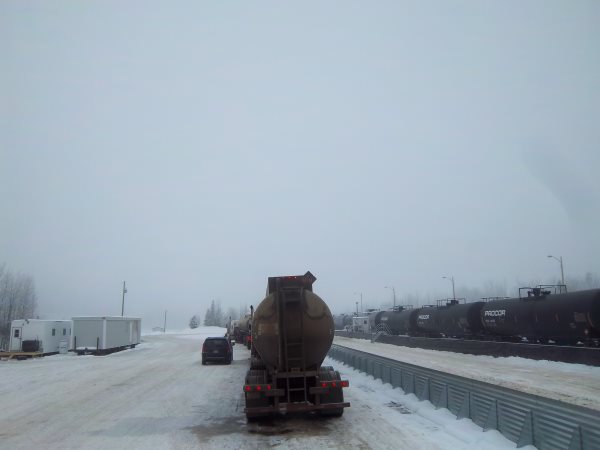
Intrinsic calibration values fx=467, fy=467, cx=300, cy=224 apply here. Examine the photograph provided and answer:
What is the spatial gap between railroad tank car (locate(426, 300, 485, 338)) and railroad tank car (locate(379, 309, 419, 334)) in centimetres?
450

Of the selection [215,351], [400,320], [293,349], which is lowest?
[215,351]

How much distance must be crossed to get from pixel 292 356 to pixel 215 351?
16806 millimetres

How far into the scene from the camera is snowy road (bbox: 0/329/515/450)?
8945 millimetres

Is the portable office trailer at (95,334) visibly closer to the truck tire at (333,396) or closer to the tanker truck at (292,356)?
the tanker truck at (292,356)

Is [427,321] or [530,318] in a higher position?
[530,318]

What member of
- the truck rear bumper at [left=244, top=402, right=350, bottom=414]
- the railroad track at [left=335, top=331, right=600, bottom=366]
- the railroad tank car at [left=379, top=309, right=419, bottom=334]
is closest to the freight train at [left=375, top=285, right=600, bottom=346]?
the railroad track at [left=335, top=331, right=600, bottom=366]

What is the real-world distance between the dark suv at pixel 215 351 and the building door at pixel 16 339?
18223 mm

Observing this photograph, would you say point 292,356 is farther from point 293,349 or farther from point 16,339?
point 16,339

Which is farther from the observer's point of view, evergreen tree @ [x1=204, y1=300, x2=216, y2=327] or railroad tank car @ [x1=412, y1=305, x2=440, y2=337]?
evergreen tree @ [x1=204, y1=300, x2=216, y2=327]

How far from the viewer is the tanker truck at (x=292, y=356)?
1062 cm

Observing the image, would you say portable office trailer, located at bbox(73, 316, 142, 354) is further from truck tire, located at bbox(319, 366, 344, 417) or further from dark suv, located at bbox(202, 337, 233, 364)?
truck tire, located at bbox(319, 366, 344, 417)

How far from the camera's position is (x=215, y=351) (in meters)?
26.9

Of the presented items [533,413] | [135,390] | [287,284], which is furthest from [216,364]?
[533,413]

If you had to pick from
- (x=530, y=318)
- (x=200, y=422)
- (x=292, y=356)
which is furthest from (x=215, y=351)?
(x=530, y=318)
